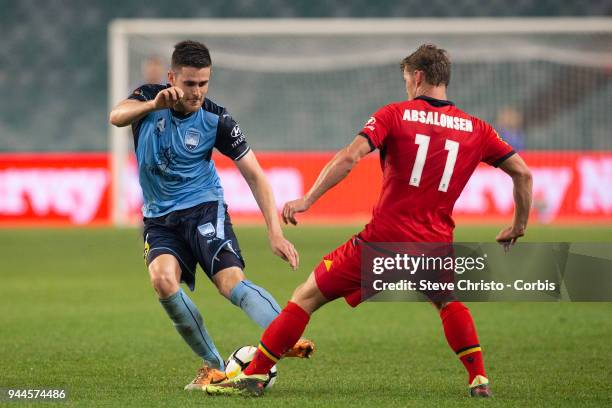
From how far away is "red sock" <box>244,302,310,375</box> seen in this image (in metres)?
5.79

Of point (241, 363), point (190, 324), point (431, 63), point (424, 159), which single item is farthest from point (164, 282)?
point (431, 63)

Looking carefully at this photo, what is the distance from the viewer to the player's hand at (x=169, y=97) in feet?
18.4

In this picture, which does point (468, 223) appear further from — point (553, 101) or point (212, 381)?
point (212, 381)

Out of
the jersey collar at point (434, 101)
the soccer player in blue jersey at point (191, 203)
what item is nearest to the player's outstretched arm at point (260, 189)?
the soccer player in blue jersey at point (191, 203)

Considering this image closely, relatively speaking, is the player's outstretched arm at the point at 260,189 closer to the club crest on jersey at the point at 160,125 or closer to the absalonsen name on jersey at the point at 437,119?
Result: the club crest on jersey at the point at 160,125

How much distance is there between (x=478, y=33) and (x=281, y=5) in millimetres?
8840

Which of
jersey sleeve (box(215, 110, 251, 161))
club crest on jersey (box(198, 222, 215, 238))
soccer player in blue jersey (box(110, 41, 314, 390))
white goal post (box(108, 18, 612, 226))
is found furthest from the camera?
white goal post (box(108, 18, 612, 226))

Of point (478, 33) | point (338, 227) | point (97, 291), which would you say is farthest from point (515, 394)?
point (478, 33)

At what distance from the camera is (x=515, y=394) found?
5980mm

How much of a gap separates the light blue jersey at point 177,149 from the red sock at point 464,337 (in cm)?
151

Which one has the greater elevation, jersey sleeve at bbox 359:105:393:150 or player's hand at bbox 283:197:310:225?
jersey sleeve at bbox 359:105:393:150

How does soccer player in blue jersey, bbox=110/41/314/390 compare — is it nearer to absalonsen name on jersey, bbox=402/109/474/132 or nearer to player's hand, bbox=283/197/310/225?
player's hand, bbox=283/197/310/225

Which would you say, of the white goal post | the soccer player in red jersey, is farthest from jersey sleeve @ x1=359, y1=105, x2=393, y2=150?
the white goal post

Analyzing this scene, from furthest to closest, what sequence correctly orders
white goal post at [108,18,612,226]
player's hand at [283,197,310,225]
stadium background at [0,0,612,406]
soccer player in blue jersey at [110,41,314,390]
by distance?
→ white goal post at [108,18,612,226] → stadium background at [0,0,612,406] → soccer player in blue jersey at [110,41,314,390] → player's hand at [283,197,310,225]
